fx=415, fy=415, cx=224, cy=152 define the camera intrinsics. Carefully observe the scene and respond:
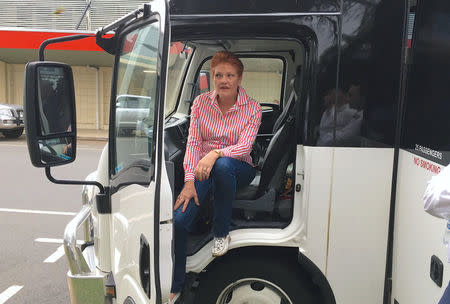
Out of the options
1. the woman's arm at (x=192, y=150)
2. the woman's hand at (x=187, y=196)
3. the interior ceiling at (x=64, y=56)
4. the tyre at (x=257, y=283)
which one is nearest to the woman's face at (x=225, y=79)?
the woman's arm at (x=192, y=150)

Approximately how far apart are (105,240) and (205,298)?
66cm

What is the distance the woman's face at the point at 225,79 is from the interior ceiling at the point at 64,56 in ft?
48.3

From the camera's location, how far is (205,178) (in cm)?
222

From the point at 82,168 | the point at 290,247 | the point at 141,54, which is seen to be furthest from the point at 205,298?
the point at 82,168

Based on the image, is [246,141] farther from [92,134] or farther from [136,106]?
[92,134]

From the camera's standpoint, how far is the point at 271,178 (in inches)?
102

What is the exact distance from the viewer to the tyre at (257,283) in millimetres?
2273

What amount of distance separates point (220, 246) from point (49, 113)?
109 centimetres

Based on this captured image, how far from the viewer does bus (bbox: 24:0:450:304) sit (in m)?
1.77

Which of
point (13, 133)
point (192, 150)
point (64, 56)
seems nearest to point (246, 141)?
point (192, 150)

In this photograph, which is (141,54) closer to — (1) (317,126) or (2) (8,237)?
(1) (317,126)

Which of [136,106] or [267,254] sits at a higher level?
[136,106]

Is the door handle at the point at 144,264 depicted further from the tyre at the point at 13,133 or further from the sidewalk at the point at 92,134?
the tyre at the point at 13,133

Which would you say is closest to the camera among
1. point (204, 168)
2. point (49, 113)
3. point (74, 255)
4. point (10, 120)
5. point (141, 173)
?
point (141, 173)
